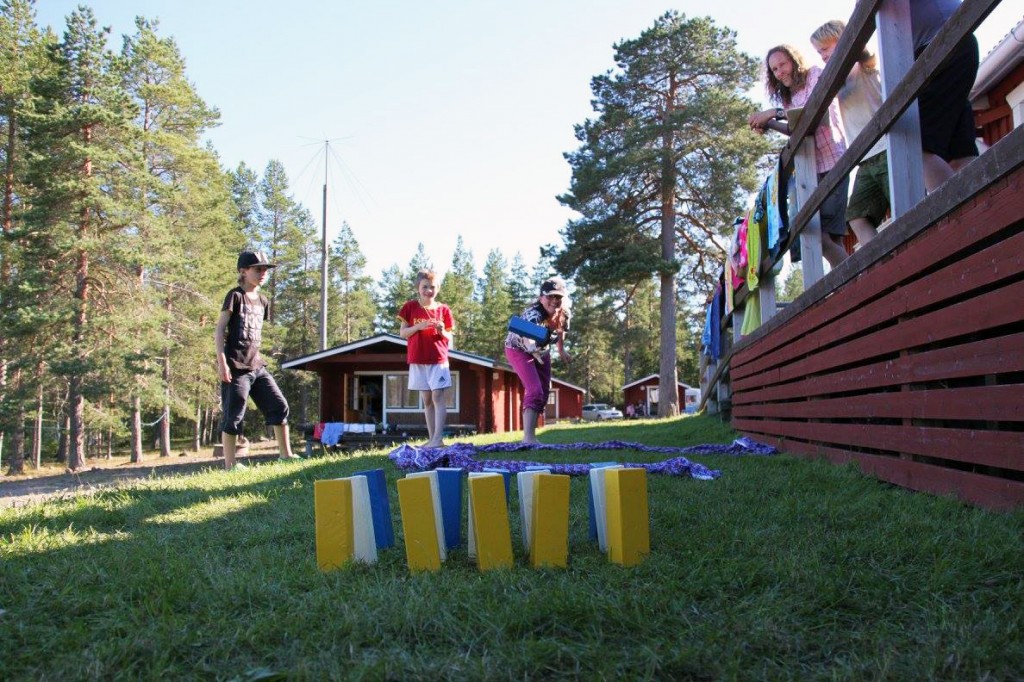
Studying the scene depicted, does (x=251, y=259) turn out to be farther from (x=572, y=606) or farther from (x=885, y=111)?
(x=572, y=606)

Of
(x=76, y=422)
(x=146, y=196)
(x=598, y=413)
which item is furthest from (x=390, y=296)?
(x=76, y=422)

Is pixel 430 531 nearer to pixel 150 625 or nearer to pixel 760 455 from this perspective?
pixel 150 625

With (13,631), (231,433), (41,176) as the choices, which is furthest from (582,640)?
(41,176)

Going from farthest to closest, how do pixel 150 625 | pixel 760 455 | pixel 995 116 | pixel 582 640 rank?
pixel 995 116
pixel 760 455
pixel 150 625
pixel 582 640

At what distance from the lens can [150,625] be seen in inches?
66.8

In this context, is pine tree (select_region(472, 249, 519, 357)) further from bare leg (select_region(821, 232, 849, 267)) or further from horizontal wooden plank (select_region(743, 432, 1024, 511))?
horizontal wooden plank (select_region(743, 432, 1024, 511))

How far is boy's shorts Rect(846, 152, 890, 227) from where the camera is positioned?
149 inches

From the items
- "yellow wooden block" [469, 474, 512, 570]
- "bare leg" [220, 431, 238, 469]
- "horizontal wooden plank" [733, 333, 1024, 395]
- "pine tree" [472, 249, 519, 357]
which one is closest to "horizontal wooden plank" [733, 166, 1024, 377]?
"horizontal wooden plank" [733, 333, 1024, 395]

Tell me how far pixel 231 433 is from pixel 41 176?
20.7m

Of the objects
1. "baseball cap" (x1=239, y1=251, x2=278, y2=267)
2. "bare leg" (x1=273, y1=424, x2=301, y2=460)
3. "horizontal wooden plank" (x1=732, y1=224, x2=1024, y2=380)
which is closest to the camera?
"horizontal wooden plank" (x1=732, y1=224, x2=1024, y2=380)

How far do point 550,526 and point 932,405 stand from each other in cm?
177

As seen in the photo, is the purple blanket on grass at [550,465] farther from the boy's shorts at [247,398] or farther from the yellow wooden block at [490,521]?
the yellow wooden block at [490,521]

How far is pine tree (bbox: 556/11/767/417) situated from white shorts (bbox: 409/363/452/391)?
17.1 metres

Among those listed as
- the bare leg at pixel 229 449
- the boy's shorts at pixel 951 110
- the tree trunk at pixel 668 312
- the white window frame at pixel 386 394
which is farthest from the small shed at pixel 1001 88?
the white window frame at pixel 386 394
